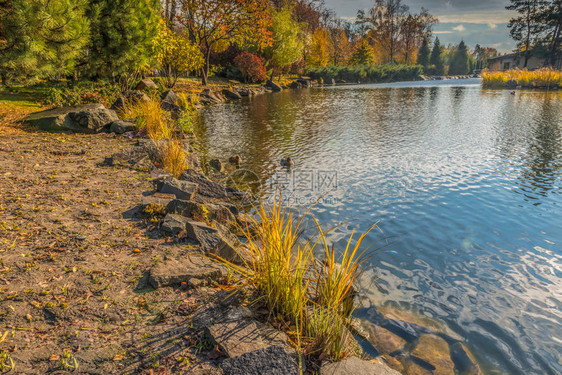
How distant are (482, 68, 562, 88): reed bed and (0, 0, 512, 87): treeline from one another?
23.0m

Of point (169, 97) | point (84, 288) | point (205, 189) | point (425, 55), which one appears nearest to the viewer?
point (84, 288)

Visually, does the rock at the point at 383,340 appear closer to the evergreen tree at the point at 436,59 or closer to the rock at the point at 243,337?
the rock at the point at 243,337

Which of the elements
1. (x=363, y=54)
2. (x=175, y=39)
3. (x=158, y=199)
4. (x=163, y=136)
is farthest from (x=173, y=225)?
(x=363, y=54)

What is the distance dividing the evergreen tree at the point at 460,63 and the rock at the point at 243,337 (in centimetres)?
9680

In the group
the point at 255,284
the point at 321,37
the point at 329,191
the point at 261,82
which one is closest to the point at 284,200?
the point at 329,191

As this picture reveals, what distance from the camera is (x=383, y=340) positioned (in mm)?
3406

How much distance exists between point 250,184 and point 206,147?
162 inches

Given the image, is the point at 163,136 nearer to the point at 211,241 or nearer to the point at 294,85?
the point at 211,241

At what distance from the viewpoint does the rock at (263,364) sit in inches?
87.7

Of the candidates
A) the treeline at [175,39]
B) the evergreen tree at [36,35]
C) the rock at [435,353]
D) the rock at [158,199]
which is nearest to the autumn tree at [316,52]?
the treeline at [175,39]

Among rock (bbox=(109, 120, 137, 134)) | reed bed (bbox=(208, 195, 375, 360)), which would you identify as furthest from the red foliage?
reed bed (bbox=(208, 195, 375, 360))

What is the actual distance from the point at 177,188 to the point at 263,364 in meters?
3.74

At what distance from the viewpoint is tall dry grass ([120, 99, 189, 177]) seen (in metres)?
7.12

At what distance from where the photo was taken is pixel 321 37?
5916cm
